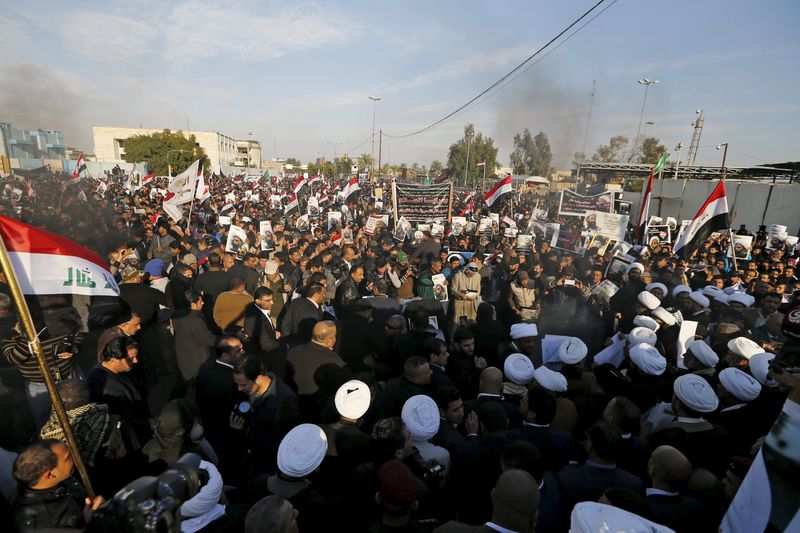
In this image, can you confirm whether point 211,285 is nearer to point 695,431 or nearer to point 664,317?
point 695,431

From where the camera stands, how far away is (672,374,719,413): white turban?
3023mm

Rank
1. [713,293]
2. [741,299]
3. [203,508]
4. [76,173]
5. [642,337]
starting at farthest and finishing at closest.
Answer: [76,173] → [713,293] → [741,299] → [642,337] → [203,508]

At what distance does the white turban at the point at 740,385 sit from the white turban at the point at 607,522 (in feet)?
7.65

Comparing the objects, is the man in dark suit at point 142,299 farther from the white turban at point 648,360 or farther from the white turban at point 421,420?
the white turban at point 648,360

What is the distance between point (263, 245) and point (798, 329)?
9.72 m

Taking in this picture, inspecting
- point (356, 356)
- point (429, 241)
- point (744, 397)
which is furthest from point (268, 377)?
point (429, 241)

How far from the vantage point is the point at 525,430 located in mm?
3018

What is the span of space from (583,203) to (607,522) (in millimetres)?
12396

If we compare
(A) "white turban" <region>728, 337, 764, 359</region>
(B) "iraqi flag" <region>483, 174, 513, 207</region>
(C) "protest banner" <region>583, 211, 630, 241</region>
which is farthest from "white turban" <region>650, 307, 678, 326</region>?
(B) "iraqi flag" <region>483, 174, 513, 207</region>

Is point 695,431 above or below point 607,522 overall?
below

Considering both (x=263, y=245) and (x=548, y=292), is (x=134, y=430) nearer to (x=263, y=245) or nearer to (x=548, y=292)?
(x=548, y=292)

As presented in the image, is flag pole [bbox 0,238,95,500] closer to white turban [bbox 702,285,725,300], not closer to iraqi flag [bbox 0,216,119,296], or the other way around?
iraqi flag [bbox 0,216,119,296]

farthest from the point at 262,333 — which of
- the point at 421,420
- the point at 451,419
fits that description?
the point at 421,420

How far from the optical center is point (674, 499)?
2.35 meters
